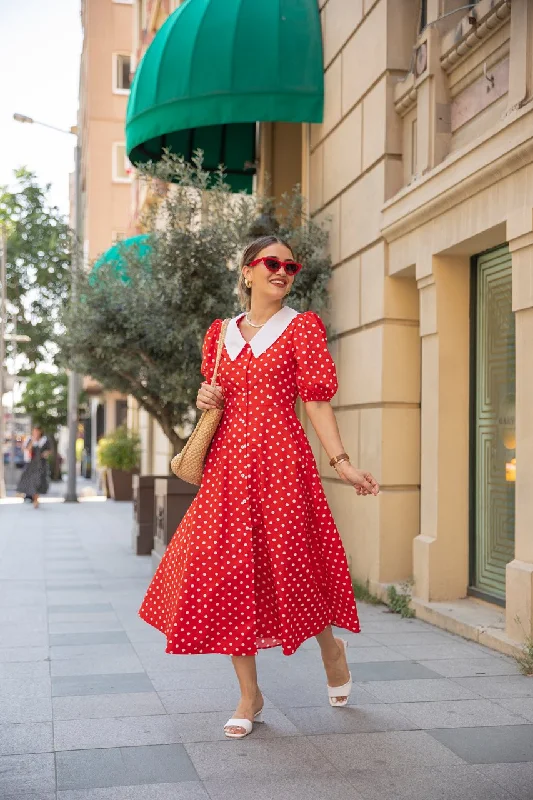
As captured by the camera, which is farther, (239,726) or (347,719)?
(347,719)

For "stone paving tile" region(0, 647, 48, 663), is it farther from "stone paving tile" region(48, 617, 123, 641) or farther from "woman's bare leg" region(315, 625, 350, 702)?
"woman's bare leg" region(315, 625, 350, 702)

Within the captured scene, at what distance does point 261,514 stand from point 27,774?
131 centimetres

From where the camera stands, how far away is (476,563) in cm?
712

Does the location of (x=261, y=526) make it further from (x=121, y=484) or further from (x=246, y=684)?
(x=121, y=484)

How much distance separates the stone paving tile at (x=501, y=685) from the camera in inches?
191

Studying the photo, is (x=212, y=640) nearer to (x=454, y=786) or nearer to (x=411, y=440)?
(x=454, y=786)

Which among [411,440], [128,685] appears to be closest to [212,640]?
[128,685]

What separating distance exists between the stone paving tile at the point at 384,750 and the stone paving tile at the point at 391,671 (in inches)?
42.4

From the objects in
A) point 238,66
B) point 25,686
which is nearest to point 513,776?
point 25,686

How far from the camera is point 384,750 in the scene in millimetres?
3881

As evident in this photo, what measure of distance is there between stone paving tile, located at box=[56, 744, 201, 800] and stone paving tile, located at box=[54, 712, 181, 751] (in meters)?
0.08

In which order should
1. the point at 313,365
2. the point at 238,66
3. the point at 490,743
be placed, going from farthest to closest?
the point at 238,66 → the point at 313,365 → the point at 490,743

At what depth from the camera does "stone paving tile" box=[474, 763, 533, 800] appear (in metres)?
3.40

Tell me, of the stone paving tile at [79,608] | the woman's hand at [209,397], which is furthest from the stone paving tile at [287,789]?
the stone paving tile at [79,608]
